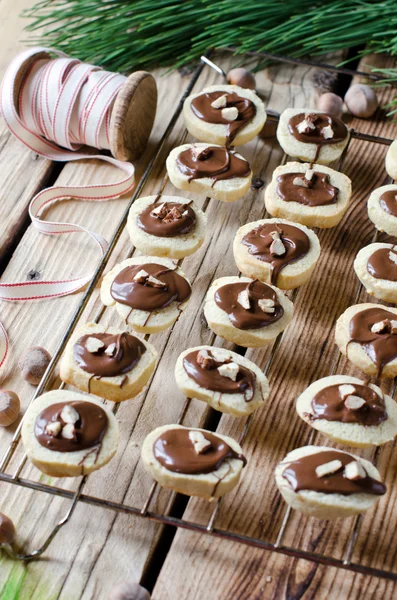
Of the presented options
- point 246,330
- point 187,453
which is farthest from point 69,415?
point 246,330

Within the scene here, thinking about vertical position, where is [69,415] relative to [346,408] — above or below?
above

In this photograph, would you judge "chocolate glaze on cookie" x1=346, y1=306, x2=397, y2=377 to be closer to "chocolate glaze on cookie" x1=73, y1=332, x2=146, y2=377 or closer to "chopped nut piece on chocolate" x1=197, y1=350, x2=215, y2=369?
"chopped nut piece on chocolate" x1=197, y1=350, x2=215, y2=369

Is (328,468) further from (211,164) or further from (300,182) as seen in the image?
(211,164)

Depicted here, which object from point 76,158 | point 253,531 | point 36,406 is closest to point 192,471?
point 253,531

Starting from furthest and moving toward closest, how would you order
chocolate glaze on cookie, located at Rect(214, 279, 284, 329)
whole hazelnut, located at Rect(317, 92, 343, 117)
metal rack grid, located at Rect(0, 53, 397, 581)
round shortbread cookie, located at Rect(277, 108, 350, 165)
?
whole hazelnut, located at Rect(317, 92, 343, 117)
round shortbread cookie, located at Rect(277, 108, 350, 165)
chocolate glaze on cookie, located at Rect(214, 279, 284, 329)
metal rack grid, located at Rect(0, 53, 397, 581)

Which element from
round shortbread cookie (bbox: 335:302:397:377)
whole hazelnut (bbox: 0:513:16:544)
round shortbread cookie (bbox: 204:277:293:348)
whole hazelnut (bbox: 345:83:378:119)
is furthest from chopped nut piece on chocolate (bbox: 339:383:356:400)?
whole hazelnut (bbox: 345:83:378:119)

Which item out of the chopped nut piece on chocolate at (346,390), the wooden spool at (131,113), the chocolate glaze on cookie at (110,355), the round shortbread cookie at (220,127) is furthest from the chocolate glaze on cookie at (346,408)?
the wooden spool at (131,113)
